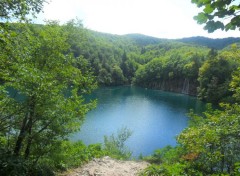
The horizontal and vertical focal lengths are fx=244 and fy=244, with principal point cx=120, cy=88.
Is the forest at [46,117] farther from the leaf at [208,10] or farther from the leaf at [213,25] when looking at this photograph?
the leaf at [208,10]

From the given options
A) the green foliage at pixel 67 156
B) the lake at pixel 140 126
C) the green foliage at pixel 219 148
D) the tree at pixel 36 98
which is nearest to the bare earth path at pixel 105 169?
the green foliage at pixel 67 156

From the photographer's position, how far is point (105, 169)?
476 inches

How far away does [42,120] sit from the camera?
8555 millimetres

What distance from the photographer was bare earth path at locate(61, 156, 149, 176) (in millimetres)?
11099

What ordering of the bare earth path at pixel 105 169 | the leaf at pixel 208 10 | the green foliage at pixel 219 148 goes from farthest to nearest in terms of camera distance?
the bare earth path at pixel 105 169 → the green foliage at pixel 219 148 → the leaf at pixel 208 10

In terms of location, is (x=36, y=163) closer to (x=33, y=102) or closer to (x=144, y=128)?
(x=33, y=102)

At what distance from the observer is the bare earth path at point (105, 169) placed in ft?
36.4

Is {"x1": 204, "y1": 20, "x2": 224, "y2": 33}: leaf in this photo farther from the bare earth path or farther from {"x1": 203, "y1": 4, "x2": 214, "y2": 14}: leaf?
the bare earth path

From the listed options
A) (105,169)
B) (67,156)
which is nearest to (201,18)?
Answer: (67,156)

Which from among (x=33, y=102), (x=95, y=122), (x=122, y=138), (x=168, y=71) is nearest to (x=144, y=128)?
(x=95, y=122)

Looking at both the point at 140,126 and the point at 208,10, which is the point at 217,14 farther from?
the point at 140,126

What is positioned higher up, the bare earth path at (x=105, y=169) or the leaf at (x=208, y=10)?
the leaf at (x=208, y=10)

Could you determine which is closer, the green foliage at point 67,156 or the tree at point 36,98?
the tree at point 36,98

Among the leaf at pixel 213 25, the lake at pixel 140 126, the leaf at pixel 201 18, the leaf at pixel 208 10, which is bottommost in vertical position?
the lake at pixel 140 126
